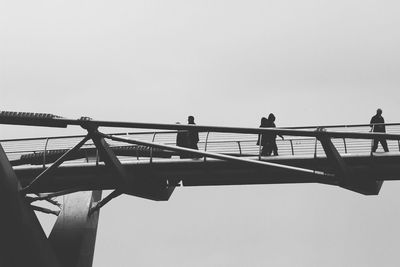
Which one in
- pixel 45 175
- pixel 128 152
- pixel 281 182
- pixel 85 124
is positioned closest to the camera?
pixel 85 124

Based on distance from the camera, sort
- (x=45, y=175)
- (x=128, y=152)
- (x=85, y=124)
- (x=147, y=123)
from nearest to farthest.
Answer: (x=147, y=123)
(x=85, y=124)
(x=45, y=175)
(x=128, y=152)

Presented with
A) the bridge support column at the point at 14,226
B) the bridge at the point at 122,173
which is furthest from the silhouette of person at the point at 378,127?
the bridge support column at the point at 14,226

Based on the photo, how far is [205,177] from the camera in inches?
737

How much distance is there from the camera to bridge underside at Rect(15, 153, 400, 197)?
17156mm

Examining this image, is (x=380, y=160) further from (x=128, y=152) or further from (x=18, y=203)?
(x=18, y=203)

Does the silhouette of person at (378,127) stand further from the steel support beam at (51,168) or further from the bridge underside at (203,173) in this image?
the steel support beam at (51,168)

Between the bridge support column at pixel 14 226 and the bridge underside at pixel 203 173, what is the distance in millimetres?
1574

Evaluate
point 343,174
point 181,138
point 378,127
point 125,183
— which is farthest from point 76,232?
point 378,127

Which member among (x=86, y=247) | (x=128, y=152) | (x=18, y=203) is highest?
(x=128, y=152)

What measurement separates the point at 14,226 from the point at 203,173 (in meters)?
4.60

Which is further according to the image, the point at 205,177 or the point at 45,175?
the point at 205,177

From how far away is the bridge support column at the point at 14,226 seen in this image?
17.8 metres

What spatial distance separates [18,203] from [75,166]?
1.79 m

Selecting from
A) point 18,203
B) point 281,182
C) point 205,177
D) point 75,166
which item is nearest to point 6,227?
point 18,203
